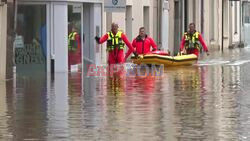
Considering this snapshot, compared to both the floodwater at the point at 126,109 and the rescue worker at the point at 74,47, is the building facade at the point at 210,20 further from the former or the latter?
the floodwater at the point at 126,109

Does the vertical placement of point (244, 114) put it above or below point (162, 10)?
below

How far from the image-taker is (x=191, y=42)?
1362 inches

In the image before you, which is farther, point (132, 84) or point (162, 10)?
point (162, 10)

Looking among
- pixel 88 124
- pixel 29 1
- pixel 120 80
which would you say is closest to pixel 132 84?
pixel 120 80

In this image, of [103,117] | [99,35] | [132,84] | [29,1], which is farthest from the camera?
[99,35]

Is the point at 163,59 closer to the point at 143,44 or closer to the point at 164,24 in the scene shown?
the point at 143,44

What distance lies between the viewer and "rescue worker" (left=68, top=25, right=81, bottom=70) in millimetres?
30078

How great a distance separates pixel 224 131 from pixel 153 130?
3.27ft

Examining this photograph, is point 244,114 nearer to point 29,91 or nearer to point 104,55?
point 29,91

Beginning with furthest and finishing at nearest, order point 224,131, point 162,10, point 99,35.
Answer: point 162,10
point 99,35
point 224,131

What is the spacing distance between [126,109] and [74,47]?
48.2 feet

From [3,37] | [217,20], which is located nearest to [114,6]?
[3,37]

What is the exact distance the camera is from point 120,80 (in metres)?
24.6

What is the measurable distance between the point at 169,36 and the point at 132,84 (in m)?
23.7
